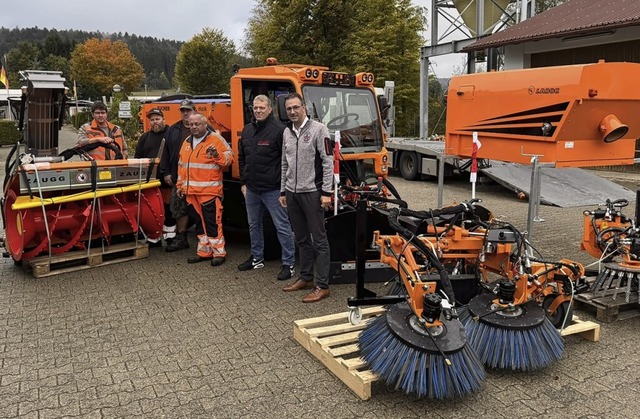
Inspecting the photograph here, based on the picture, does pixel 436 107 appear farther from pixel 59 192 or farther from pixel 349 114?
pixel 59 192

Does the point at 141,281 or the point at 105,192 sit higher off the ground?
the point at 105,192

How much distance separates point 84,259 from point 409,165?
9481 mm

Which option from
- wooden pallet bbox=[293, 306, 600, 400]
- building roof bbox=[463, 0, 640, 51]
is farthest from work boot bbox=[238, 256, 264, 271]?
building roof bbox=[463, 0, 640, 51]

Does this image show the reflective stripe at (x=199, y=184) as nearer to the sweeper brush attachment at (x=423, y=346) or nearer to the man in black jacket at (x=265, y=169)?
the man in black jacket at (x=265, y=169)

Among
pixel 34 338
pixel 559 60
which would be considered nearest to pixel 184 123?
pixel 34 338

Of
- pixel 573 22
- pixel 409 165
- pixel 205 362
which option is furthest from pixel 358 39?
pixel 205 362

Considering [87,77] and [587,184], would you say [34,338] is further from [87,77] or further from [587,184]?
[87,77]

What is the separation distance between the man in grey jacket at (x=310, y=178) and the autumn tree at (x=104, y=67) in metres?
53.3

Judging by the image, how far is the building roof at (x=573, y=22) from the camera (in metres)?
12.6

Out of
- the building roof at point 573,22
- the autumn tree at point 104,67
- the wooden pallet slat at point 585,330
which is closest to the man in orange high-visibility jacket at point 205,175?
the wooden pallet slat at point 585,330

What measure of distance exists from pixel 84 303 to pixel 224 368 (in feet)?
6.78

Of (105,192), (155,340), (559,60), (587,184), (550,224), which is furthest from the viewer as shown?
(559,60)

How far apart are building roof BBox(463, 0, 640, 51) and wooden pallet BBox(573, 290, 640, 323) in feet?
31.1

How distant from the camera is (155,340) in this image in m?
4.32
